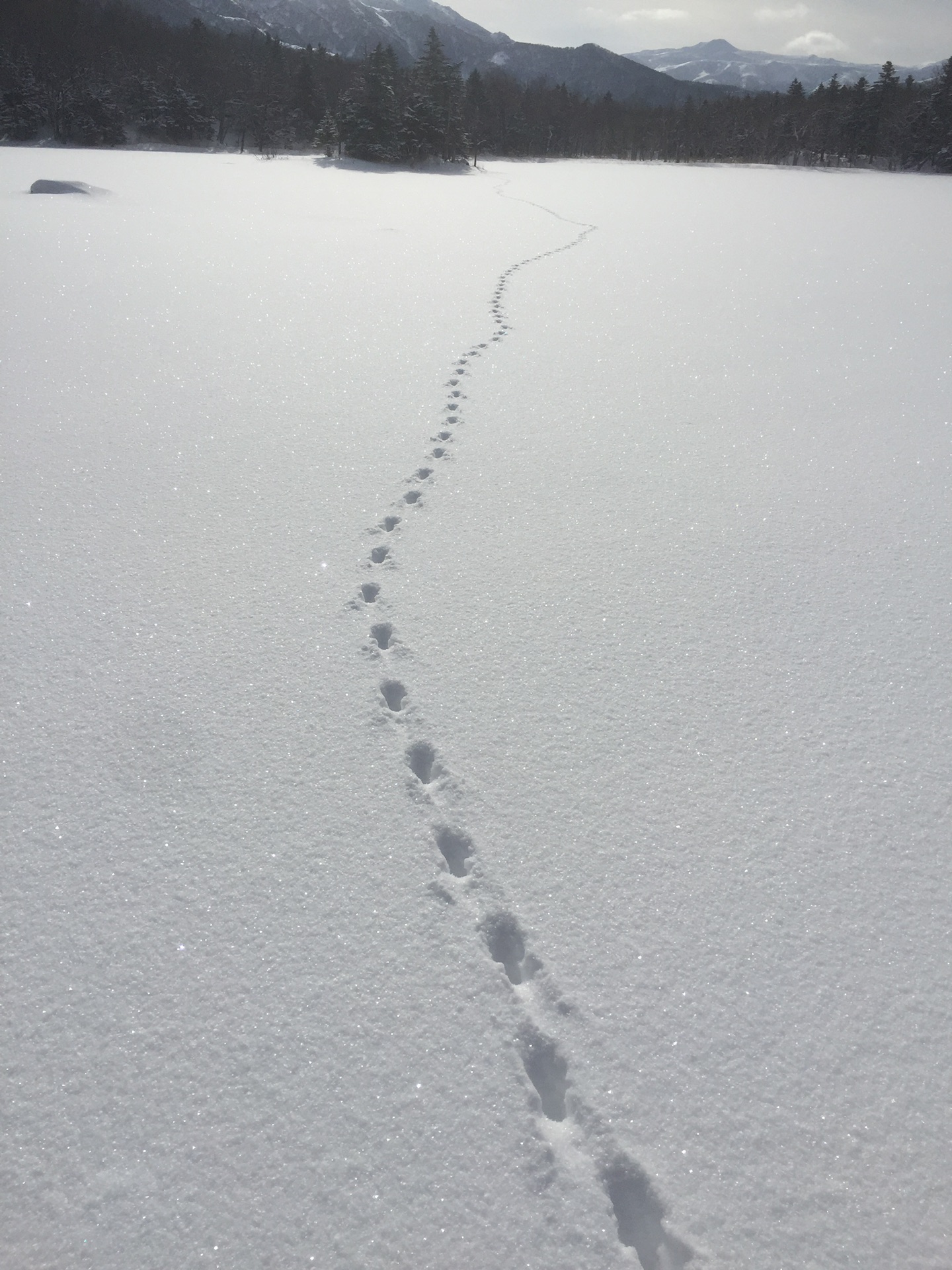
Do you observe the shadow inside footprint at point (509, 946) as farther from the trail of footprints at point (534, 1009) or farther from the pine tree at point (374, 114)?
the pine tree at point (374, 114)

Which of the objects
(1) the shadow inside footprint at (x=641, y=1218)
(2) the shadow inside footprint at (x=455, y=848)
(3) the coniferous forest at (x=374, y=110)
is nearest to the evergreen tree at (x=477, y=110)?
(3) the coniferous forest at (x=374, y=110)

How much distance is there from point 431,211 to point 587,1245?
46.6ft

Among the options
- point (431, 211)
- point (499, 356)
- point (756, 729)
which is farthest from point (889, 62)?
point (756, 729)

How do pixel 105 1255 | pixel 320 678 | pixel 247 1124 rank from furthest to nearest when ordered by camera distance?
pixel 320 678, pixel 247 1124, pixel 105 1255

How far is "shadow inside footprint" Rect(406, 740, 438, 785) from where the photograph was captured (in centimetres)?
182

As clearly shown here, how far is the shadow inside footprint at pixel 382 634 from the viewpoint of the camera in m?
2.28

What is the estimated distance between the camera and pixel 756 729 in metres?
1.94

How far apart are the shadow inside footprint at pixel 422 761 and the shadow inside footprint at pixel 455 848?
0.56 ft

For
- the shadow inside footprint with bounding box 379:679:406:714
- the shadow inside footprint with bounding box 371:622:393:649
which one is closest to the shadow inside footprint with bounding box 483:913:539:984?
the shadow inside footprint with bounding box 379:679:406:714

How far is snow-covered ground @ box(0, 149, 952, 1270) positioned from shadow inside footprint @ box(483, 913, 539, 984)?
11mm

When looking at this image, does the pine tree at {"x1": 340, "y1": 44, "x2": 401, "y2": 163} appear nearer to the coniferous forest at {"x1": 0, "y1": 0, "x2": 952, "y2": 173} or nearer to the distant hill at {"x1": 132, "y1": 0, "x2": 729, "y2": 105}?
the coniferous forest at {"x1": 0, "y1": 0, "x2": 952, "y2": 173}

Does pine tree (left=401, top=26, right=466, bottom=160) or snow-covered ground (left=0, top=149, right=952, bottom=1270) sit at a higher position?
Result: pine tree (left=401, top=26, right=466, bottom=160)

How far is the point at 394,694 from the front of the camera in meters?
2.07

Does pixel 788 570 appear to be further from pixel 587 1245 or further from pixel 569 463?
pixel 587 1245
